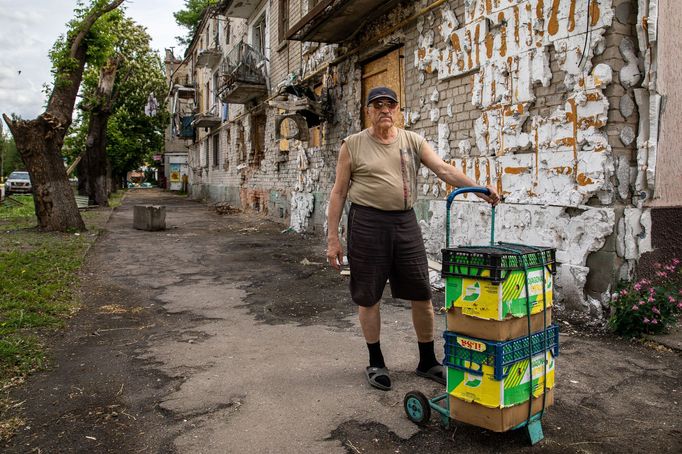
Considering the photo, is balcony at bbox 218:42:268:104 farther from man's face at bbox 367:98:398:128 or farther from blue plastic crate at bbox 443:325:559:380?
blue plastic crate at bbox 443:325:559:380

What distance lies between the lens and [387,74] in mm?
8461

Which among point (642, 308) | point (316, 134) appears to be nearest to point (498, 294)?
point (642, 308)

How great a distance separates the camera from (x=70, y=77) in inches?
459

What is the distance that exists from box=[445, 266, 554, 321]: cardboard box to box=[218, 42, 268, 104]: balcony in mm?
13253

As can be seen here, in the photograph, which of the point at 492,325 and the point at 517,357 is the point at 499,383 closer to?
the point at 517,357

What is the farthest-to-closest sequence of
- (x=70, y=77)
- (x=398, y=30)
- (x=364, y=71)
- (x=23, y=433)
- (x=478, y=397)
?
1. (x=70, y=77)
2. (x=364, y=71)
3. (x=398, y=30)
4. (x=23, y=433)
5. (x=478, y=397)

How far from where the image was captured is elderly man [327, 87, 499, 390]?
3.22 metres

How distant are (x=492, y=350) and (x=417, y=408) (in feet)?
2.07

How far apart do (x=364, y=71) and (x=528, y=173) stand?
15.8 feet

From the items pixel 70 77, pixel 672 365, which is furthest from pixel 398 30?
pixel 70 77

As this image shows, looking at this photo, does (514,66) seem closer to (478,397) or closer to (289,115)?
(478,397)

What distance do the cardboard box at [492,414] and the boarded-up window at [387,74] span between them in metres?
5.85

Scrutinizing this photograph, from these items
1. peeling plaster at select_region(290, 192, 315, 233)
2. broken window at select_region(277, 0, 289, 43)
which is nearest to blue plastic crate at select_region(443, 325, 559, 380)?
peeling plaster at select_region(290, 192, 315, 233)

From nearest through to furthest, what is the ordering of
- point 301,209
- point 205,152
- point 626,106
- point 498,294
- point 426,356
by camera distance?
point 498,294
point 426,356
point 626,106
point 301,209
point 205,152
